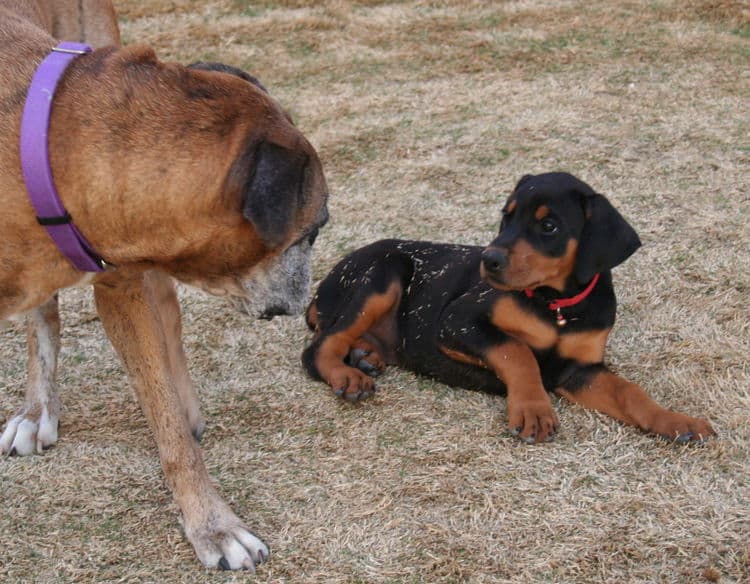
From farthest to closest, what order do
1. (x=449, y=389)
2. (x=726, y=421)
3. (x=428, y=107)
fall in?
(x=428, y=107)
(x=449, y=389)
(x=726, y=421)

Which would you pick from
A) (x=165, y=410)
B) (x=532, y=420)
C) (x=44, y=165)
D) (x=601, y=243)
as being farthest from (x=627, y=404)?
(x=44, y=165)

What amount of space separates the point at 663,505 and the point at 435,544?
2.51ft

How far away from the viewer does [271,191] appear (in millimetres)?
2391

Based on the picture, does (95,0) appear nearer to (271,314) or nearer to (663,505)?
(271,314)

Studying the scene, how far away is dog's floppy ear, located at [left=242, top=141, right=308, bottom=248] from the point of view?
7.83 ft

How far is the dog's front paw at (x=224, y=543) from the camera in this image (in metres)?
2.88

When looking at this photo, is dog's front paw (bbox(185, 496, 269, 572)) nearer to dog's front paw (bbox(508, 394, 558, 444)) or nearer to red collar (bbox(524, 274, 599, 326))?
dog's front paw (bbox(508, 394, 558, 444))

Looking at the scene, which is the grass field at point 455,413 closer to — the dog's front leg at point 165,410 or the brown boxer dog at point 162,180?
the dog's front leg at point 165,410

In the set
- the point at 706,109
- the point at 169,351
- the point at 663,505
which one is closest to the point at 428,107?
the point at 706,109

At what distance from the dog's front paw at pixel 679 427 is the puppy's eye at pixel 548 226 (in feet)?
2.52

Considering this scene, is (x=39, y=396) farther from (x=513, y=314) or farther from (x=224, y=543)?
(x=513, y=314)

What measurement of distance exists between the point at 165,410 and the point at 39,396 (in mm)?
776

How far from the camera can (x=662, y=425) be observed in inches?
132

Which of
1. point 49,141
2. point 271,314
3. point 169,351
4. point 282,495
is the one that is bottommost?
point 282,495
